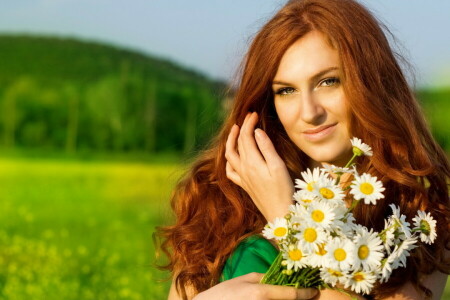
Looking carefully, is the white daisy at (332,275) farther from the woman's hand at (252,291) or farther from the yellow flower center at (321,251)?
the woman's hand at (252,291)

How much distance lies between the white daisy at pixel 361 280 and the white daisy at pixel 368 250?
2cm

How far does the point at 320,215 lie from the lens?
219cm

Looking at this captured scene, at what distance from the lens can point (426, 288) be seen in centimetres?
284

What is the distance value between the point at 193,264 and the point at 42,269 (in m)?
5.84

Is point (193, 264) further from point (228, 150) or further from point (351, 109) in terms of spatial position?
point (351, 109)

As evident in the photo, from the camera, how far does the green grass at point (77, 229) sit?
812 centimetres

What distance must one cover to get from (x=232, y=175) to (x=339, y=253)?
0.97 meters

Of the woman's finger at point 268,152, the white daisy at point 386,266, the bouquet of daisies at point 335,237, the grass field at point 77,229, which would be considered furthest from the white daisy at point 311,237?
the grass field at point 77,229

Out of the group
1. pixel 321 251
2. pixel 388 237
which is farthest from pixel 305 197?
pixel 388 237

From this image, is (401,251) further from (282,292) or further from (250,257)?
(250,257)

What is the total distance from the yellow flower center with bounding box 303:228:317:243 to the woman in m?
0.42

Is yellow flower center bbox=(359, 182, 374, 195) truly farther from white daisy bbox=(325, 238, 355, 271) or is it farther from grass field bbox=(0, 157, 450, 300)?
grass field bbox=(0, 157, 450, 300)

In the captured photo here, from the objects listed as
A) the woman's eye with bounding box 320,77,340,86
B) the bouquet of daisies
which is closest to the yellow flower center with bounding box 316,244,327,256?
the bouquet of daisies

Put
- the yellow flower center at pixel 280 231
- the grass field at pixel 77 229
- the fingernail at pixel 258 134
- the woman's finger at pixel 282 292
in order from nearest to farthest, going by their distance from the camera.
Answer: the yellow flower center at pixel 280 231, the woman's finger at pixel 282 292, the fingernail at pixel 258 134, the grass field at pixel 77 229
